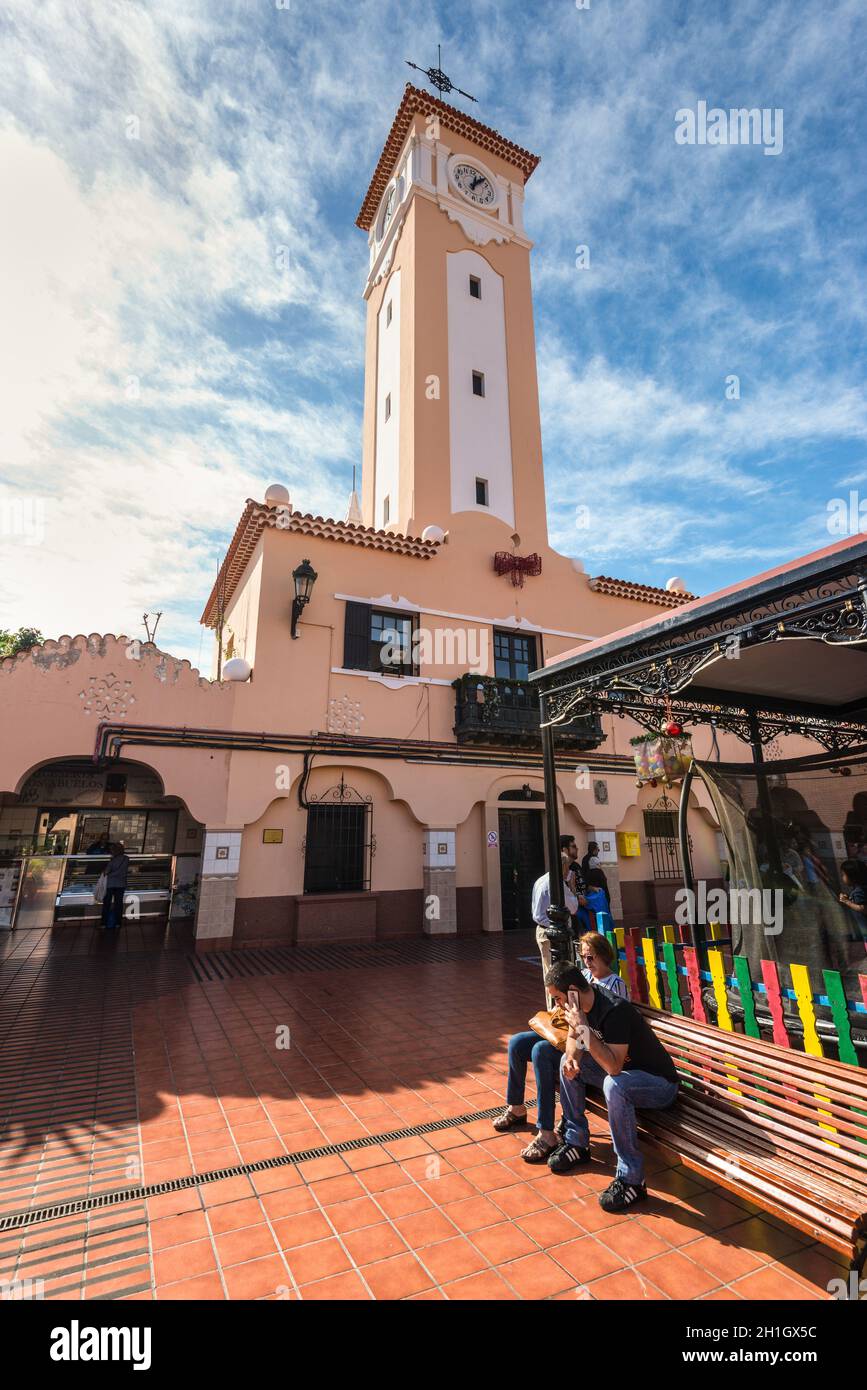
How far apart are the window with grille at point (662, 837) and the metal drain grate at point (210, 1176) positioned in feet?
41.3

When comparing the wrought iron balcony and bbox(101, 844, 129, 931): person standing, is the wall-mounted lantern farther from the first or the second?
bbox(101, 844, 129, 931): person standing

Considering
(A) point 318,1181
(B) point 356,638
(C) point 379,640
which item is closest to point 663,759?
(A) point 318,1181

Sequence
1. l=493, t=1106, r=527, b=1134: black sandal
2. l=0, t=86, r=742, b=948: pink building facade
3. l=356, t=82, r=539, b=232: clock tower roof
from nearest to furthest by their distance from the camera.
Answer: l=493, t=1106, r=527, b=1134: black sandal, l=0, t=86, r=742, b=948: pink building facade, l=356, t=82, r=539, b=232: clock tower roof

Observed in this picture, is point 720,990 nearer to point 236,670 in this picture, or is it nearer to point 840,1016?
point 840,1016

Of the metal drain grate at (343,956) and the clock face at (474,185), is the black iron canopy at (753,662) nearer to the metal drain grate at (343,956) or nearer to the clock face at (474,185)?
the metal drain grate at (343,956)

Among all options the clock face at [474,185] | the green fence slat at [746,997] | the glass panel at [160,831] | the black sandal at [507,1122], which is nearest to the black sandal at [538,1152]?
the black sandal at [507,1122]

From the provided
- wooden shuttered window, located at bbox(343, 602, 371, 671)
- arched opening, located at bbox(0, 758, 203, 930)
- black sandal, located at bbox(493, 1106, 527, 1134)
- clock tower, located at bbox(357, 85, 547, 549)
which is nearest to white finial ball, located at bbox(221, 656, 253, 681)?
wooden shuttered window, located at bbox(343, 602, 371, 671)

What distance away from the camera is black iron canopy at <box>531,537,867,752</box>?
4.01m

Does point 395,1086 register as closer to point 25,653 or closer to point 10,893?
point 25,653

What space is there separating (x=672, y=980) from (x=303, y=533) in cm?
1077

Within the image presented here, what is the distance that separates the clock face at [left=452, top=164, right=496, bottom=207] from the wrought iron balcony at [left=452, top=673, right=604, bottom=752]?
49.3 feet

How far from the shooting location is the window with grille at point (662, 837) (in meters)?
16.1
